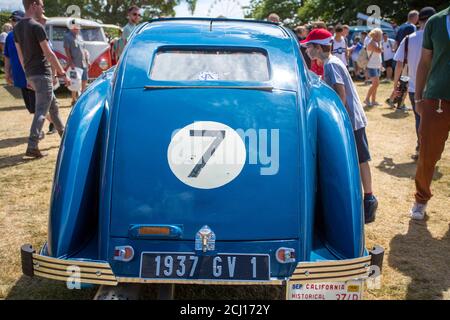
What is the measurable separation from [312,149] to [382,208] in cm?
229

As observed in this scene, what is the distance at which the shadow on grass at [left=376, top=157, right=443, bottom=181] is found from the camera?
19.1ft

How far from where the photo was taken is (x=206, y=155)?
2652 mm

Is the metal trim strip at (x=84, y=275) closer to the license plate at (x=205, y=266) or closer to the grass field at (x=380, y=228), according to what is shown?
the license plate at (x=205, y=266)

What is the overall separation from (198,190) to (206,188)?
0.15 feet

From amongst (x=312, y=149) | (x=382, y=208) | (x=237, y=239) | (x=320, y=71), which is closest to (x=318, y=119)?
(x=312, y=149)

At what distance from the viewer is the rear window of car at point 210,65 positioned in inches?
118

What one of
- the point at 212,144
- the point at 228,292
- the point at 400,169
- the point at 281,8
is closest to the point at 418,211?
the point at 400,169

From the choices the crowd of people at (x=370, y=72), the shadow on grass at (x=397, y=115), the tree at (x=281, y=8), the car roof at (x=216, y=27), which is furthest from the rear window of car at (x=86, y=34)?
the tree at (x=281, y=8)

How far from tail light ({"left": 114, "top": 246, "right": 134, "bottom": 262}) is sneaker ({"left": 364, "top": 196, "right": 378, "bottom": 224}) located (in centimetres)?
251

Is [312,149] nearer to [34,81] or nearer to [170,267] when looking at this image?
[170,267]

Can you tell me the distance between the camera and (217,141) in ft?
8.74

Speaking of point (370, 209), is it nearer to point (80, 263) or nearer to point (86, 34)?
point (80, 263)

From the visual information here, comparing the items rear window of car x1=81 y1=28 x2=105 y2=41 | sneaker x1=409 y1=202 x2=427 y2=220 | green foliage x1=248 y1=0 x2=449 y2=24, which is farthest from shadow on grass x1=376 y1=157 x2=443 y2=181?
green foliage x1=248 y1=0 x2=449 y2=24

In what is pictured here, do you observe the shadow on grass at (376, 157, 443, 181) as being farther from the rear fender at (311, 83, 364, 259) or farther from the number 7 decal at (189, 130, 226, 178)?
the number 7 decal at (189, 130, 226, 178)
